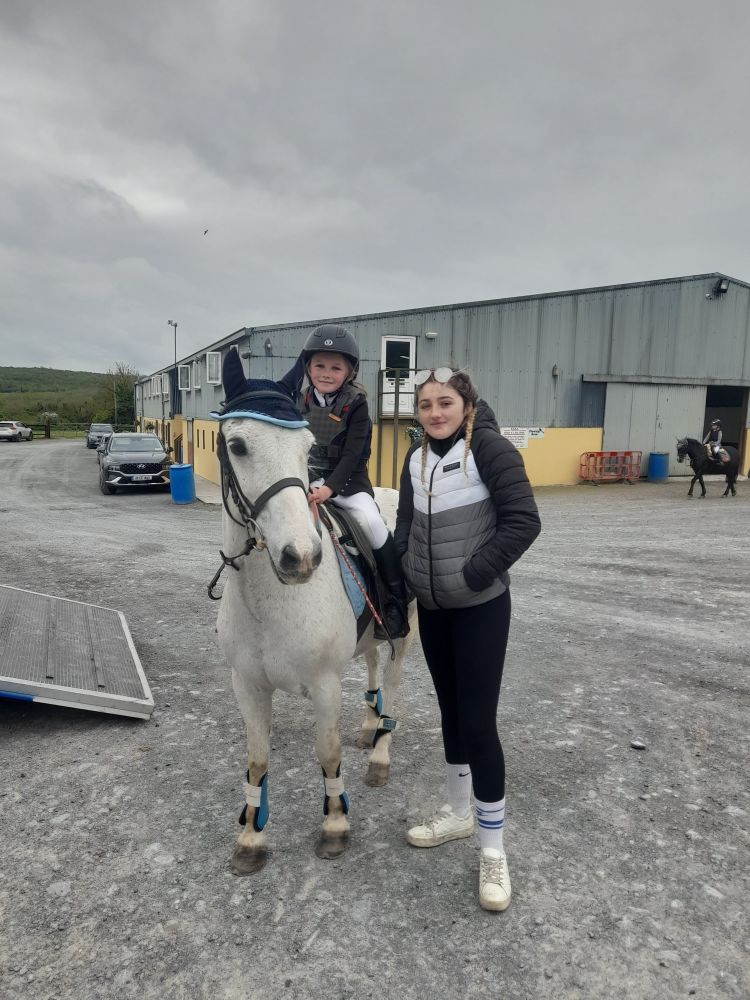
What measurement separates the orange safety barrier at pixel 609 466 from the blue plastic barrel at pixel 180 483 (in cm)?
1308

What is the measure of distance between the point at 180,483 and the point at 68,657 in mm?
12318

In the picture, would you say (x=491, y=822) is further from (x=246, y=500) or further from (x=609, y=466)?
(x=609, y=466)

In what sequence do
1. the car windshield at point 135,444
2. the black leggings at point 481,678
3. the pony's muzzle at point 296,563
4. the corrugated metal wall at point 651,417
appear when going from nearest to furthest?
1. the pony's muzzle at point 296,563
2. the black leggings at point 481,678
3. the car windshield at point 135,444
4. the corrugated metal wall at point 651,417

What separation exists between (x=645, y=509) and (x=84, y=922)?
15287mm

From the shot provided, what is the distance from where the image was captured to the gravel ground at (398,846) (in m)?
2.41

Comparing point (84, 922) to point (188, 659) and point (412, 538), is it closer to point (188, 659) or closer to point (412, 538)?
point (412, 538)

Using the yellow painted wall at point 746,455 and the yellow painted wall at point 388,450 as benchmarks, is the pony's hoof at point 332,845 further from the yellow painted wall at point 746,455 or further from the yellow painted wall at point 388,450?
the yellow painted wall at point 746,455

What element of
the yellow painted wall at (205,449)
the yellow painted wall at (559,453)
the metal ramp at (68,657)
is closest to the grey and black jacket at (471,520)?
the metal ramp at (68,657)

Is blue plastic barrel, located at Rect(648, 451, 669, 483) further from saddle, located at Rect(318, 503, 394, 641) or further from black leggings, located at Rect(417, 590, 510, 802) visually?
black leggings, located at Rect(417, 590, 510, 802)

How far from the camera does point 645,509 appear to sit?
15.3 meters

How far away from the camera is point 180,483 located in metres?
16.6

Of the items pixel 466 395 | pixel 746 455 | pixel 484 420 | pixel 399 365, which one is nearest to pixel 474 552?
pixel 484 420

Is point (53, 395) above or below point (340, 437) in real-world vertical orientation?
above

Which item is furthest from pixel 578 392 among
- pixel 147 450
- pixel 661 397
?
pixel 147 450
